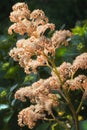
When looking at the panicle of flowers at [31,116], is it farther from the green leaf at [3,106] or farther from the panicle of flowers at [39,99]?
the green leaf at [3,106]

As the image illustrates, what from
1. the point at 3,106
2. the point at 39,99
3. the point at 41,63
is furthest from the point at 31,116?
the point at 3,106

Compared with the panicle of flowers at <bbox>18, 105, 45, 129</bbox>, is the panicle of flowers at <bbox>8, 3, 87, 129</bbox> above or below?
above

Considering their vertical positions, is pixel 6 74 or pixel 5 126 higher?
pixel 6 74

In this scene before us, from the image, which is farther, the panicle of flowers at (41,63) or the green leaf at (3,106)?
the green leaf at (3,106)

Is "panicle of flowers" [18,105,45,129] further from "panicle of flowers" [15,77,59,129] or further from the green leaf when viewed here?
the green leaf

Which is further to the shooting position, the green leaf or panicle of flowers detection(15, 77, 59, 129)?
the green leaf

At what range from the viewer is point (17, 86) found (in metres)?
2.14

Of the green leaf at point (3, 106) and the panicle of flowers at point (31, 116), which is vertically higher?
the green leaf at point (3, 106)

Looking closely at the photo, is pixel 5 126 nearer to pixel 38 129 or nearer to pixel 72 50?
pixel 38 129

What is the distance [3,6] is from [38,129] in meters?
3.54

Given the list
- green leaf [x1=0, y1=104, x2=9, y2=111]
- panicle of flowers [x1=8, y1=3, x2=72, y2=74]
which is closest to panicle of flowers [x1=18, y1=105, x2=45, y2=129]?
panicle of flowers [x1=8, y1=3, x2=72, y2=74]

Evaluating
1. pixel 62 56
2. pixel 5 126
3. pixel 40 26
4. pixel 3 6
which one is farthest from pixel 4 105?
pixel 3 6

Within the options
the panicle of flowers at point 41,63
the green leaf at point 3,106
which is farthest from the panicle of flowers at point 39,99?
the green leaf at point 3,106

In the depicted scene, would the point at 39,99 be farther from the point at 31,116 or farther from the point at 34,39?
the point at 34,39
